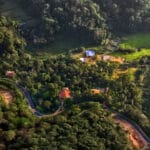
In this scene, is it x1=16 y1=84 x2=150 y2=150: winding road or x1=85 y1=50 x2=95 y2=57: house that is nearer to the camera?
x1=16 y1=84 x2=150 y2=150: winding road

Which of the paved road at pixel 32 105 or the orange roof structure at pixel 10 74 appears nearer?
the paved road at pixel 32 105

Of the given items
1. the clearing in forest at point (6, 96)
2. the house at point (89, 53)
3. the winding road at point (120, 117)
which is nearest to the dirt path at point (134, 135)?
the winding road at point (120, 117)

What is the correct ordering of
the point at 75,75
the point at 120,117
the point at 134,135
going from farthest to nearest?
the point at 75,75
the point at 120,117
the point at 134,135

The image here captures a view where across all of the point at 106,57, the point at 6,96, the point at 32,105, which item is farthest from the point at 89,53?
the point at 6,96

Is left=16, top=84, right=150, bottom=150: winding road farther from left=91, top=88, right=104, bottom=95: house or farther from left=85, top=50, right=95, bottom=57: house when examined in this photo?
left=85, top=50, right=95, bottom=57: house

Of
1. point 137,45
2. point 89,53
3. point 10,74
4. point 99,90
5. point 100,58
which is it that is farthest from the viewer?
point 137,45

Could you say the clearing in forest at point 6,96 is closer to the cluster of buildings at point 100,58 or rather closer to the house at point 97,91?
the house at point 97,91

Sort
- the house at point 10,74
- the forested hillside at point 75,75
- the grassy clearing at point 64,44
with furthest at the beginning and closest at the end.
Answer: the grassy clearing at point 64,44
the house at point 10,74
the forested hillside at point 75,75

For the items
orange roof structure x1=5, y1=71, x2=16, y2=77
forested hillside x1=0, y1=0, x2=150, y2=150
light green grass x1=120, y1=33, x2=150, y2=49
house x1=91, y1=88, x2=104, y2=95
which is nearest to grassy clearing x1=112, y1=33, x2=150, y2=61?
light green grass x1=120, y1=33, x2=150, y2=49

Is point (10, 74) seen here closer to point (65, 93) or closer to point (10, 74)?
point (10, 74)
